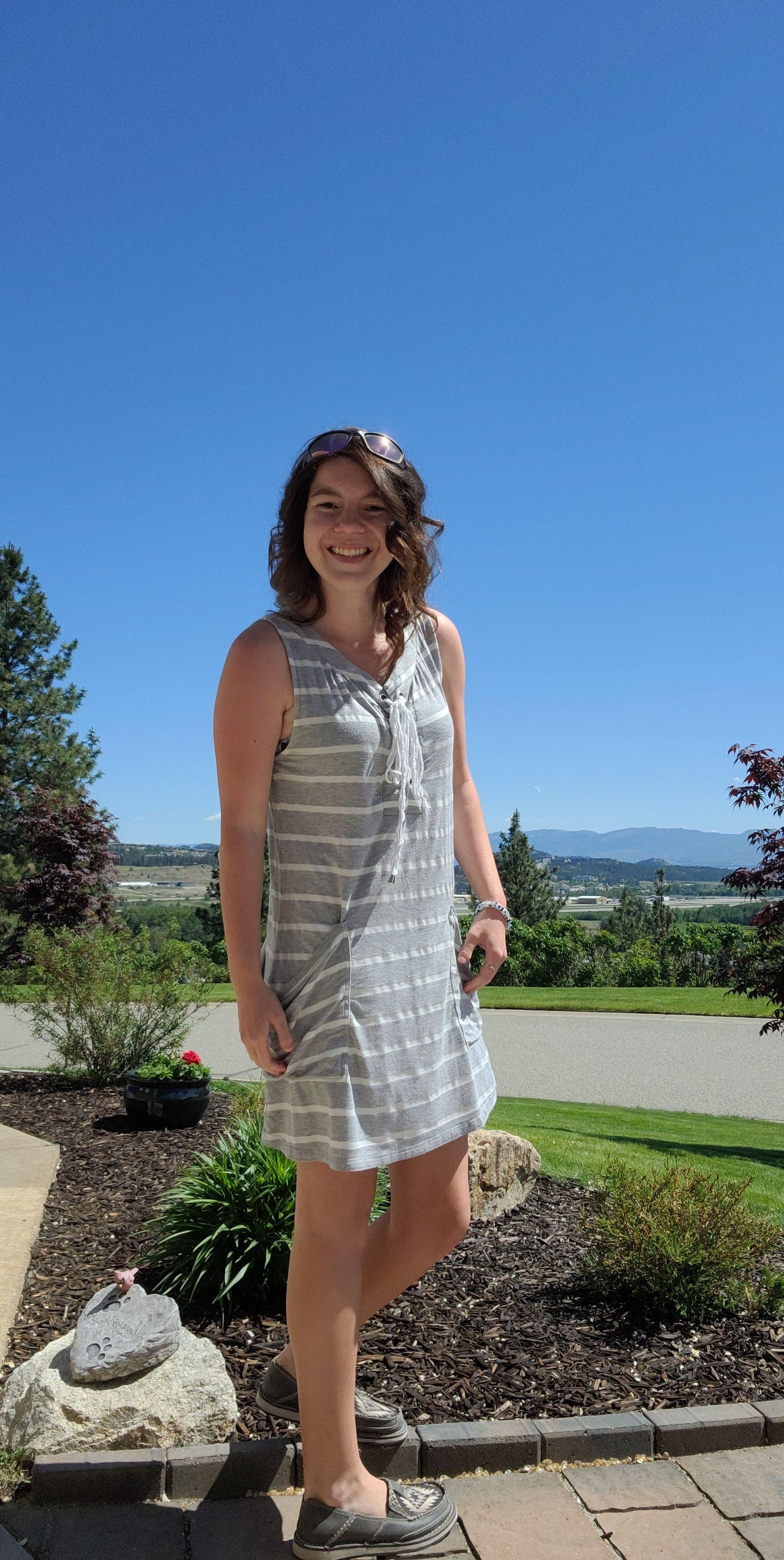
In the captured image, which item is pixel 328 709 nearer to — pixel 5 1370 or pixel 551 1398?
pixel 551 1398

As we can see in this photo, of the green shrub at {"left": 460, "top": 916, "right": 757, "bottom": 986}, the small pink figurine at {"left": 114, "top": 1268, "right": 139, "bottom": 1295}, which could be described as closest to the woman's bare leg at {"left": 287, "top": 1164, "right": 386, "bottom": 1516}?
the small pink figurine at {"left": 114, "top": 1268, "right": 139, "bottom": 1295}

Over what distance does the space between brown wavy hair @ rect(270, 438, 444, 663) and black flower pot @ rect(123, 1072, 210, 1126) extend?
4.43 m

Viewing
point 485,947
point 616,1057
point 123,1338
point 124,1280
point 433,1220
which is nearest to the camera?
point 433,1220

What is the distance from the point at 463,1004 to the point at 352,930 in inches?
14.2

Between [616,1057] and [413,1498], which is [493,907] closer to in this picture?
[413,1498]

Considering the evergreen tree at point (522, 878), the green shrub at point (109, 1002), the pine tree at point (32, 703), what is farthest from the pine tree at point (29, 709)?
the green shrub at point (109, 1002)

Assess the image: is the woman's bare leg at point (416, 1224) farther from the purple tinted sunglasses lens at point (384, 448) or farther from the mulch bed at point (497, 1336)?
the purple tinted sunglasses lens at point (384, 448)

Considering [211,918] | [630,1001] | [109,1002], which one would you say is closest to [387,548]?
[109,1002]

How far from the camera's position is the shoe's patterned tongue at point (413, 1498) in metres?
2.05

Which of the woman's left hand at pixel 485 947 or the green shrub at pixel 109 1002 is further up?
the woman's left hand at pixel 485 947

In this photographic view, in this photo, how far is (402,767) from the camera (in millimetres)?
2027

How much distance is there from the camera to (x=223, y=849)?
2.01 m

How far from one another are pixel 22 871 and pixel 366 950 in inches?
1009

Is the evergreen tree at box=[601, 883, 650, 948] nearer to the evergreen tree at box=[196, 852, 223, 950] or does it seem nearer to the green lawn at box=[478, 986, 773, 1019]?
the green lawn at box=[478, 986, 773, 1019]
